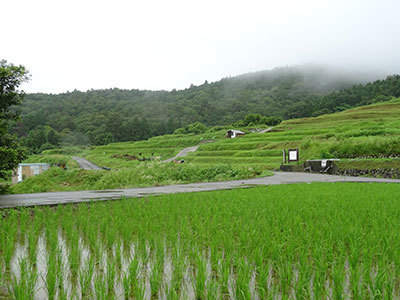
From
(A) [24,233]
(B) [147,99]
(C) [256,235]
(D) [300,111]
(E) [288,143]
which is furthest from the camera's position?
(B) [147,99]

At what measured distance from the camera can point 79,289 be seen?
3053 millimetres

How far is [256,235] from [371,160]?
667 inches

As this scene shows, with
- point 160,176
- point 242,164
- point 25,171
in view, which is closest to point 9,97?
point 160,176

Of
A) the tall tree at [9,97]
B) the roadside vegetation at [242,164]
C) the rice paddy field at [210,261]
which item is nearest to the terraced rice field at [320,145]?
the roadside vegetation at [242,164]

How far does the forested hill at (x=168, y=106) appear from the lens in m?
80.4

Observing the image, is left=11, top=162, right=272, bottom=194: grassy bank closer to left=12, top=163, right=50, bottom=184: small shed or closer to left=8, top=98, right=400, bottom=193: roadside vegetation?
left=8, top=98, right=400, bottom=193: roadside vegetation

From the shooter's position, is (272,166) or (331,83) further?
(331,83)

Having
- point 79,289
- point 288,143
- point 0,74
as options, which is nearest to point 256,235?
point 79,289

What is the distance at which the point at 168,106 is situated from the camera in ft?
374

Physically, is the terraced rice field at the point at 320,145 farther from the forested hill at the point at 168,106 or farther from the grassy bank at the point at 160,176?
the forested hill at the point at 168,106

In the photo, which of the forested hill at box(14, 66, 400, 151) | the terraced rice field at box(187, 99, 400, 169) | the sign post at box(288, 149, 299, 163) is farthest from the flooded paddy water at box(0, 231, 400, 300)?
the forested hill at box(14, 66, 400, 151)

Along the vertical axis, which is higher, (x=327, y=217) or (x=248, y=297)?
(x=248, y=297)

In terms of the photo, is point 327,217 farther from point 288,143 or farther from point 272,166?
point 288,143

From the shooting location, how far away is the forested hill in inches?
3164
